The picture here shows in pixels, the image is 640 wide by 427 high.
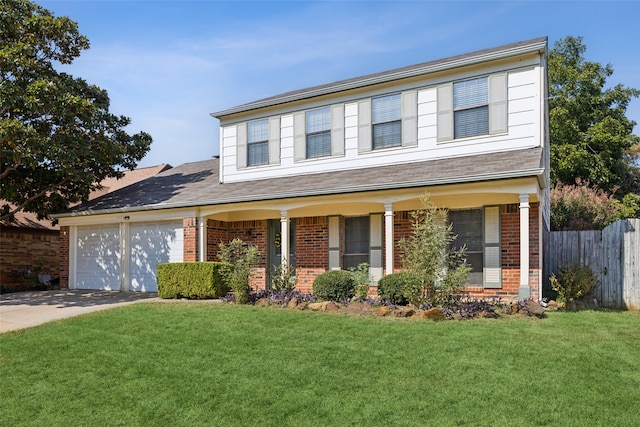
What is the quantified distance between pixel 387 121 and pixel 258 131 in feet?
13.6

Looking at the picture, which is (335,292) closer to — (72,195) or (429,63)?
(429,63)

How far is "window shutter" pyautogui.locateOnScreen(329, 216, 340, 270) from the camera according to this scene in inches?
523

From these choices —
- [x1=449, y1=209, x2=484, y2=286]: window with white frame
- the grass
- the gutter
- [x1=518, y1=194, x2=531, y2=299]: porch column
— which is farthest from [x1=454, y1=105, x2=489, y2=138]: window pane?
the grass

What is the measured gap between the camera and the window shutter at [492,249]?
1120 centimetres

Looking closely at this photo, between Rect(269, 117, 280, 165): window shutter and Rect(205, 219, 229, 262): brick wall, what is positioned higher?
Rect(269, 117, 280, 165): window shutter

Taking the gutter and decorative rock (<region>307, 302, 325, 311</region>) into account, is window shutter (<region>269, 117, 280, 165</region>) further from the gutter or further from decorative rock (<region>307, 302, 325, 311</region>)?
decorative rock (<region>307, 302, 325, 311</region>)

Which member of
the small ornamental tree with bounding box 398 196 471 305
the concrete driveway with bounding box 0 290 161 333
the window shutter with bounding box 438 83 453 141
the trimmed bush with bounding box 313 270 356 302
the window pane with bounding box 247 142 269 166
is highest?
the window shutter with bounding box 438 83 453 141

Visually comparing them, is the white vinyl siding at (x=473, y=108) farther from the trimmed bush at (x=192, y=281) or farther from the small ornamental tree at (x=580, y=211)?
the small ornamental tree at (x=580, y=211)

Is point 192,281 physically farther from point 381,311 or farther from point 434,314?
point 434,314

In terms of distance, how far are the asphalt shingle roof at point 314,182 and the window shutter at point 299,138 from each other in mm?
668

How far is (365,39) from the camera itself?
1270 cm

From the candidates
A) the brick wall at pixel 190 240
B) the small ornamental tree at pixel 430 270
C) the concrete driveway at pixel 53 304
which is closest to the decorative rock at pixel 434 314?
the small ornamental tree at pixel 430 270

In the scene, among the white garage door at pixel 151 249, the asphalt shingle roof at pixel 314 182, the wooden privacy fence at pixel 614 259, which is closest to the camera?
the asphalt shingle roof at pixel 314 182

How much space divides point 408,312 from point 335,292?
2113mm
